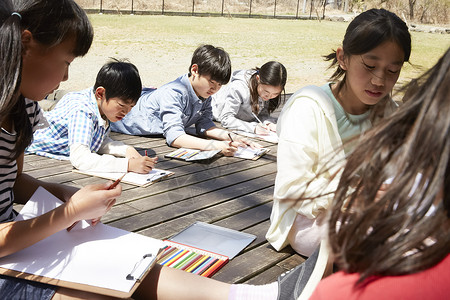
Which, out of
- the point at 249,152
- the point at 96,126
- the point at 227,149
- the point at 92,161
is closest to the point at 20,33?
the point at 92,161

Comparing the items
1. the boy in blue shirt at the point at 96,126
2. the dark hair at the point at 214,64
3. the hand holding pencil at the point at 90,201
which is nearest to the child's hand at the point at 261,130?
the dark hair at the point at 214,64

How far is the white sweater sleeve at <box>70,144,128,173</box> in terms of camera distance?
2.80m

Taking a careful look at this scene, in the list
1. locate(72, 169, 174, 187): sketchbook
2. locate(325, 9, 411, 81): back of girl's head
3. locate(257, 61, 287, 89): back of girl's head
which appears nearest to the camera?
locate(325, 9, 411, 81): back of girl's head

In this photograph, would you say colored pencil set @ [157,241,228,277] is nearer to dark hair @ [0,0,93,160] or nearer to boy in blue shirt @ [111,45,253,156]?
dark hair @ [0,0,93,160]

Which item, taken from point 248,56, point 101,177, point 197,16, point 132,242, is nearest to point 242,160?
point 101,177

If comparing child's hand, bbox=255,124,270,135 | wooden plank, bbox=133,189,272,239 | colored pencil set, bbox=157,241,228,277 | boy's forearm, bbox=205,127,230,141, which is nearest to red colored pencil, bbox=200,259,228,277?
colored pencil set, bbox=157,241,228,277

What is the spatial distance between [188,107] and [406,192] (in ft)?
10.4

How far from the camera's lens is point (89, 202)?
1437 mm

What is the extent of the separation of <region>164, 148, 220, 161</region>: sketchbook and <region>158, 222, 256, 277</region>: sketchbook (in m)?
0.97

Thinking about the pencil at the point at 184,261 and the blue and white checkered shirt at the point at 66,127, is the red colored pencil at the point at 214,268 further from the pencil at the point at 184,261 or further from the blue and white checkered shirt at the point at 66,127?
the blue and white checkered shirt at the point at 66,127

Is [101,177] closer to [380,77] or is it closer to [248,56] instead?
[380,77]

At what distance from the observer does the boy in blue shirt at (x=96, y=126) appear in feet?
9.31

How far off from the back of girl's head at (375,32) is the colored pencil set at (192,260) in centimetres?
101

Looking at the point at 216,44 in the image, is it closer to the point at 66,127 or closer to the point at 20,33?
the point at 66,127
